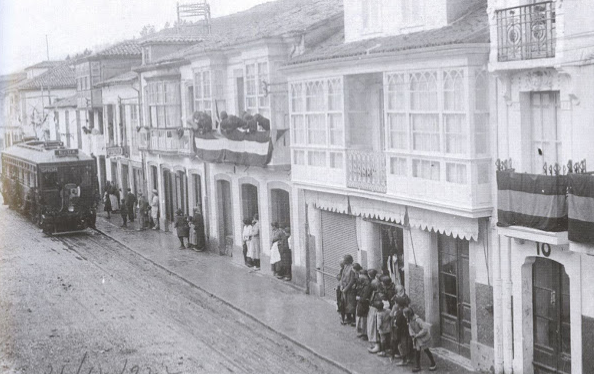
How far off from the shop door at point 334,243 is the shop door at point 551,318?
→ 21.9 ft

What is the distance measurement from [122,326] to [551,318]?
10.8m

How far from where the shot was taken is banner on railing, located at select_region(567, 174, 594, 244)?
13.2 metres

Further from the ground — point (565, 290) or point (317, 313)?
point (565, 290)

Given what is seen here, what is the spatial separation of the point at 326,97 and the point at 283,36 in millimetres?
4126

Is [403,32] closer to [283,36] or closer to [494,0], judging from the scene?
[494,0]

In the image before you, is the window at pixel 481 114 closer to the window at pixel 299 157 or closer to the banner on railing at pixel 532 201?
the banner on railing at pixel 532 201

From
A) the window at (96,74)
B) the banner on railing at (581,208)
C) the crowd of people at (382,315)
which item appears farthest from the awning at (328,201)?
the window at (96,74)

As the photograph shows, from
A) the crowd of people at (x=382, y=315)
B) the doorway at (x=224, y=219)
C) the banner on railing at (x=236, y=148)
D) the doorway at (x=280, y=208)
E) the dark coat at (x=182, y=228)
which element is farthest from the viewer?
the dark coat at (x=182, y=228)

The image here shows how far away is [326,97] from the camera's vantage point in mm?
21250

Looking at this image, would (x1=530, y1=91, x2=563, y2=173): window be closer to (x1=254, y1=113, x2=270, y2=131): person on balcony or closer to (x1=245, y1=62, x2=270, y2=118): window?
(x1=254, y1=113, x2=270, y2=131): person on balcony

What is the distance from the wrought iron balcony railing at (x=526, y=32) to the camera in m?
14.1

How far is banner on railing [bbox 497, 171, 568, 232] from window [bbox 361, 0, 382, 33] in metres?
6.55

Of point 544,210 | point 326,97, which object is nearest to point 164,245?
point 326,97

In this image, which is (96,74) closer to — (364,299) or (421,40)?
(364,299)
